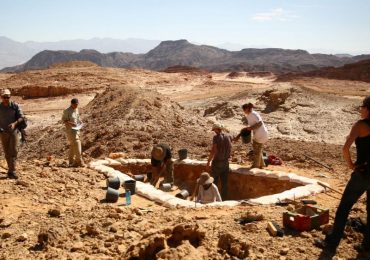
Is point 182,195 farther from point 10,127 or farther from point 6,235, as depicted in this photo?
point 6,235

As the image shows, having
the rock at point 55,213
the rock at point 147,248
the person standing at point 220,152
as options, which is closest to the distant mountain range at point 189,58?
the person standing at point 220,152

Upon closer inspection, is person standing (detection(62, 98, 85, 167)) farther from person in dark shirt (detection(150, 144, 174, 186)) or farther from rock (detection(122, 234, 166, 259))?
rock (detection(122, 234, 166, 259))

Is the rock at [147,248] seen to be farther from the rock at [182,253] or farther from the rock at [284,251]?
the rock at [284,251]

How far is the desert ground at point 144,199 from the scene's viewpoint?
4.18 m

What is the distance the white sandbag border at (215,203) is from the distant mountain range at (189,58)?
2471 inches

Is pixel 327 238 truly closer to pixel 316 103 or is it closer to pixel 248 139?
pixel 248 139

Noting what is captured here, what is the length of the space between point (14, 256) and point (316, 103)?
Result: 1681cm

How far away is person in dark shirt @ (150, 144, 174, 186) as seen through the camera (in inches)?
309

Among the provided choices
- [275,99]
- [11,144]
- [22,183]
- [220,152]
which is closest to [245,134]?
[220,152]

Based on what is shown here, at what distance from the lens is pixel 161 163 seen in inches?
318

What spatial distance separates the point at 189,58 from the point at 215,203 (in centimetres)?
8887

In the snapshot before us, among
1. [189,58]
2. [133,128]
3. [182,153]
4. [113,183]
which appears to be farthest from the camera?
[189,58]

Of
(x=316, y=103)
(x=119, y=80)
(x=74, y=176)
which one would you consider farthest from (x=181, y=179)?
(x=119, y=80)

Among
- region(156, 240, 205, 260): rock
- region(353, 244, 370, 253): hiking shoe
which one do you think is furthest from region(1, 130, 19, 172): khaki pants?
region(353, 244, 370, 253): hiking shoe
